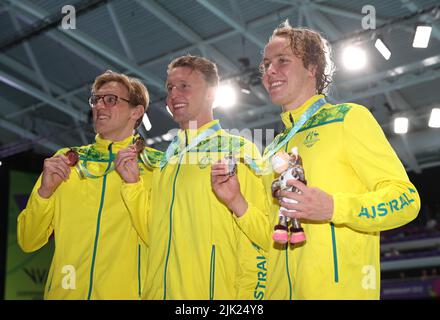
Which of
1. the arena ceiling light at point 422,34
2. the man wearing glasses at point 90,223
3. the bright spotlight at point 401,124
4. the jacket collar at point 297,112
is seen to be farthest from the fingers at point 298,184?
the bright spotlight at point 401,124

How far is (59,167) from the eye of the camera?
3.40 meters

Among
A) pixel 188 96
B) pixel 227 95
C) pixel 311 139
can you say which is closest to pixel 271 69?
pixel 311 139

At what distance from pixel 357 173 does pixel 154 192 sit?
1.29m

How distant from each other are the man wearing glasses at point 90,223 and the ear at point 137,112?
96 mm

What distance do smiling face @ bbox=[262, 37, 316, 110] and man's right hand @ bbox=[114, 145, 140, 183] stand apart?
3.02 ft

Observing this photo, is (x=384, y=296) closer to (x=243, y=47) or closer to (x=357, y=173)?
(x=243, y=47)

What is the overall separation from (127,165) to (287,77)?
1.08m

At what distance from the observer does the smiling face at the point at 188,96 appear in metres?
3.36

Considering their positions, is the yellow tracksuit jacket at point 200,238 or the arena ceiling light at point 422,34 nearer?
the yellow tracksuit jacket at point 200,238

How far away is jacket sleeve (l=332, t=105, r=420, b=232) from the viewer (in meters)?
2.26

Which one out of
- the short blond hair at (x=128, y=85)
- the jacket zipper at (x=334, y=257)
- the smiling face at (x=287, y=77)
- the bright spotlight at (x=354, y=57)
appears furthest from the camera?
the bright spotlight at (x=354, y=57)

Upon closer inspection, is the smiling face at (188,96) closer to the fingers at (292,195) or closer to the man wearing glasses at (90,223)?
the man wearing glasses at (90,223)

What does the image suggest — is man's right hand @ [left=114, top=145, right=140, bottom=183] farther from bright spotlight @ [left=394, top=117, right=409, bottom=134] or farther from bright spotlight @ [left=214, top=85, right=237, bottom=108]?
bright spotlight @ [left=394, top=117, right=409, bottom=134]

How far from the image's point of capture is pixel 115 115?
3.78 metres
